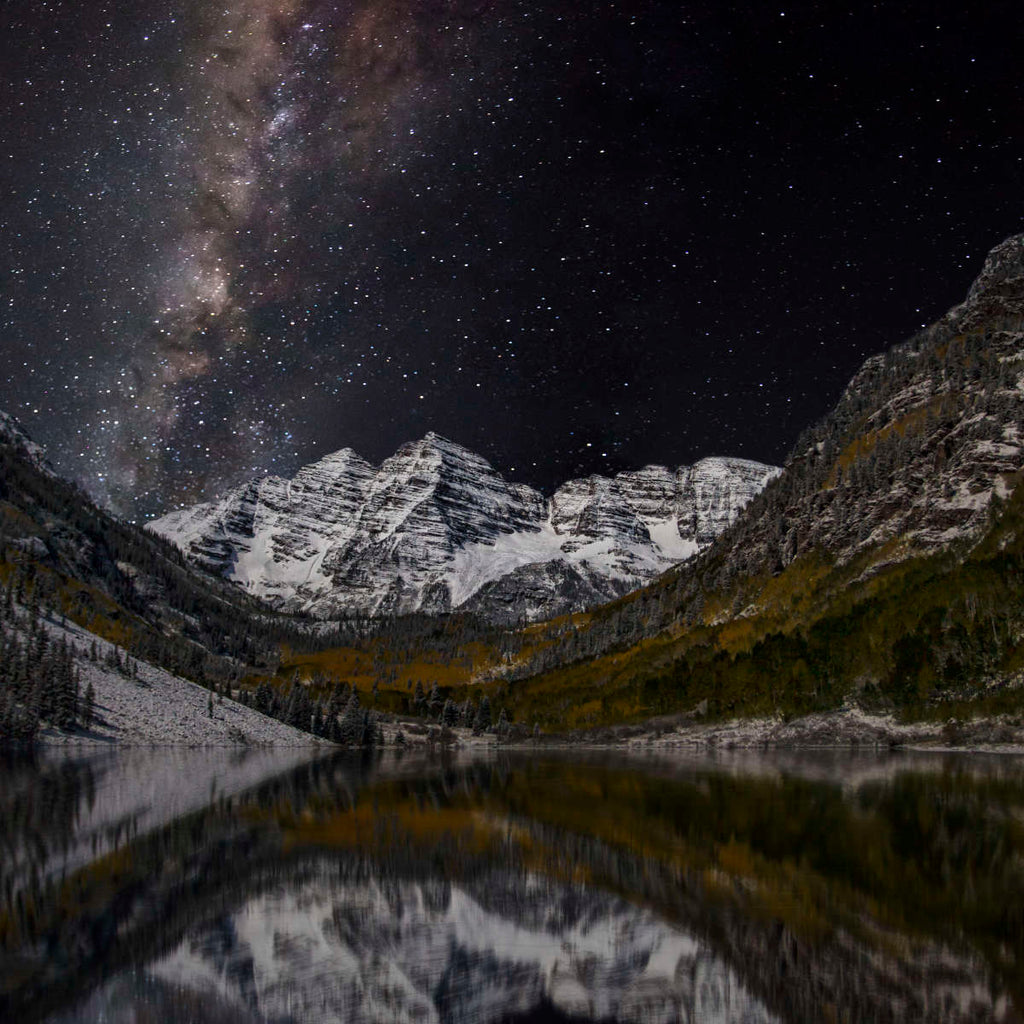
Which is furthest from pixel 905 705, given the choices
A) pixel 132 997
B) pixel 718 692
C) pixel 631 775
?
pixel 132 997

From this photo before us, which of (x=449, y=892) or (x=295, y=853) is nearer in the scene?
(x=449, y=892)

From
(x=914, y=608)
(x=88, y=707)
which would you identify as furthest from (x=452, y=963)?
(x=914, y=608)

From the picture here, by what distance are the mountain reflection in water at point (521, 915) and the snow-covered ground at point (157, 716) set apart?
9992 cm

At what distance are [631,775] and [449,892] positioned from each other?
54.3 meters

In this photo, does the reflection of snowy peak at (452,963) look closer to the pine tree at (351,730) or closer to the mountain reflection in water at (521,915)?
the mountain reflection in water at (521,915)

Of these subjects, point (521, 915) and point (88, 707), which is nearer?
point (521, 915)

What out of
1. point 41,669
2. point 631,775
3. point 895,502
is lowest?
point 631,775

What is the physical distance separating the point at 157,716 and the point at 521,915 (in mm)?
140921

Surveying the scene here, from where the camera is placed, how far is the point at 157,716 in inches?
5871

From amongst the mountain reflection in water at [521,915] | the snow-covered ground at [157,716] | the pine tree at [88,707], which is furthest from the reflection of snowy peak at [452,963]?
the pine tree at [88,707]

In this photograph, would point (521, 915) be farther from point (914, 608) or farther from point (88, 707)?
point (914, 608)

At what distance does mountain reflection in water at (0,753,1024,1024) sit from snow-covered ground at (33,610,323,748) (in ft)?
328

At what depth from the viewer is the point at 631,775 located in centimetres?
7800

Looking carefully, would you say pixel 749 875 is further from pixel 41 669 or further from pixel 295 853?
pixel 41 669
